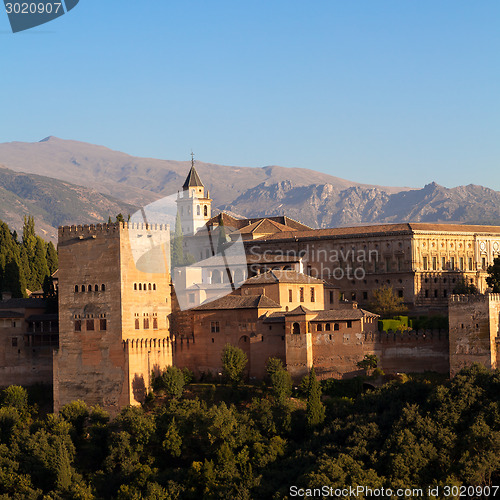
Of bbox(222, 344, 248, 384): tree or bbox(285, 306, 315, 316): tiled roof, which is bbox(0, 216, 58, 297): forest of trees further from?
bbox(285, 306, 315, 316): tiled roof

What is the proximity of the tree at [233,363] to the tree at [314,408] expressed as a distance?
242 inches

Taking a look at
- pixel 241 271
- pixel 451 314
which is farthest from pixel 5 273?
pixel 451 314

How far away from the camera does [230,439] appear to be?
62.9 metres

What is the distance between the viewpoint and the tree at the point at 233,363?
7038 centimetres

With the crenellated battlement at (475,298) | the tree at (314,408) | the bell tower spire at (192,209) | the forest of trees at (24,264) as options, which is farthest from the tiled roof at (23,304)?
the bell tower spire at (192,209)

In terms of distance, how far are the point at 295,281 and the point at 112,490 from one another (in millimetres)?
21893

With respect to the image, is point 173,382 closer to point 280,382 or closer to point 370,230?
point 280,382

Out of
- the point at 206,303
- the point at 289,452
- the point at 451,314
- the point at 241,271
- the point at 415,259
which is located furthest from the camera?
the point at 415,259

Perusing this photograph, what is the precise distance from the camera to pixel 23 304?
264ft

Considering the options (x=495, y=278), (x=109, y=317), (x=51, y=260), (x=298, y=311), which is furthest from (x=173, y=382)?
(x=51, y=260)

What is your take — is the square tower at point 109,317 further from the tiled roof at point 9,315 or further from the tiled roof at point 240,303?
the tiled roof at point 9,315

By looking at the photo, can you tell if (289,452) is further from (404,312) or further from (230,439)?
(404,312)

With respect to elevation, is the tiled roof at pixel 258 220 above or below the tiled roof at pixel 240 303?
above

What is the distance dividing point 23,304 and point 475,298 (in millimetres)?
33262
